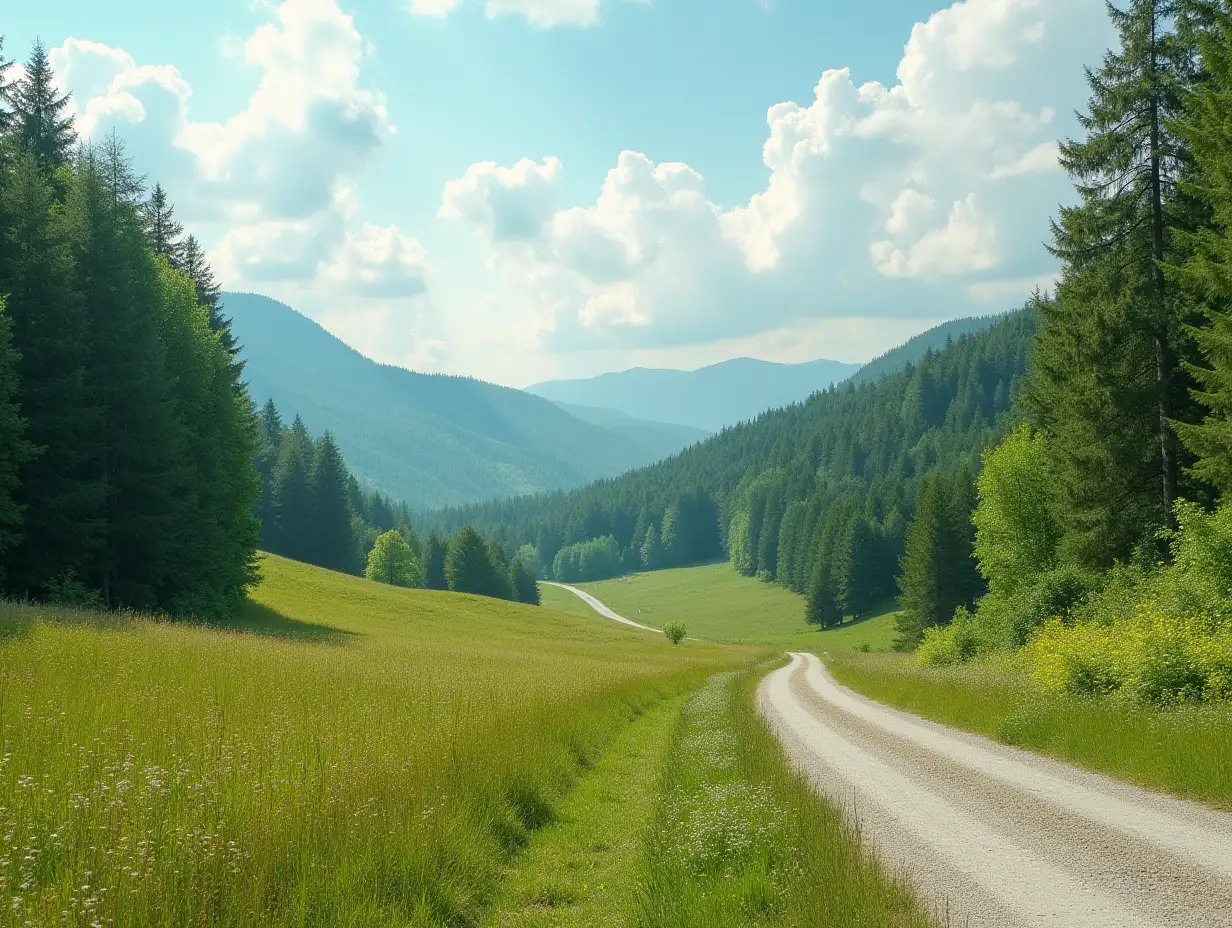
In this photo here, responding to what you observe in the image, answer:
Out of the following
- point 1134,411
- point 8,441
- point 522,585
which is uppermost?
point 1134,411

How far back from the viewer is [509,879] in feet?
27.8

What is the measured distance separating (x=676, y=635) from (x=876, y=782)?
2345 inches

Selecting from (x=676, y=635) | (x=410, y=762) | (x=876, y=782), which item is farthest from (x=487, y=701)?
(x=676, y=635)

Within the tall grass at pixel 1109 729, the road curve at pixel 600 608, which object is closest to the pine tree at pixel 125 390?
the tall grass at pixel 1109 729

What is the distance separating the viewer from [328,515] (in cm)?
9119

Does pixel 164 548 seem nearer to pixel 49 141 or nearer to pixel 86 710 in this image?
pixel 49 141

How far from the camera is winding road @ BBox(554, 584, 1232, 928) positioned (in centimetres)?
663

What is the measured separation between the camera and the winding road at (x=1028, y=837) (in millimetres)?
Answer: 6629

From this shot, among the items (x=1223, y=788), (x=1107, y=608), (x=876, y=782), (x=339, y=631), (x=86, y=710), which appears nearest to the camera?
(x=86, y=710)

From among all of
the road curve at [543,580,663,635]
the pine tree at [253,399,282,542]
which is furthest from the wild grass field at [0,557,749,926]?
the road curve at [543,580,663,635]

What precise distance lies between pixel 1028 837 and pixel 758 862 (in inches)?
131

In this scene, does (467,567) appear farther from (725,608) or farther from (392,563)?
(725,608)

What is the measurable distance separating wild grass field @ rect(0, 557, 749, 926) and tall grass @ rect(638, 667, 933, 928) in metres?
1.87

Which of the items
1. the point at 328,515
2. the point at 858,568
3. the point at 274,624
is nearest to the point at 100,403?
the point at 274,624
